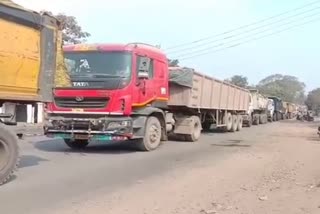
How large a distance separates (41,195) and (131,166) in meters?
3.94

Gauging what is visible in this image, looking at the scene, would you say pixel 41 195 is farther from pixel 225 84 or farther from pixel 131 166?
pixel 225 84

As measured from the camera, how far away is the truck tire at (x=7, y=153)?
9.23 meters

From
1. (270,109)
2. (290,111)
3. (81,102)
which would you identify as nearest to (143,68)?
(81,102)

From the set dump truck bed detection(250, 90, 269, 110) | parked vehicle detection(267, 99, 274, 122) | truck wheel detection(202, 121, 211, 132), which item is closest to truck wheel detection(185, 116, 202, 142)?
truck wheel detection(202, 121, 211, 132)

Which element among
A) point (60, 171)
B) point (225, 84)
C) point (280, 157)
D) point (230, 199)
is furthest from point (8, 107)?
point (225, 84)

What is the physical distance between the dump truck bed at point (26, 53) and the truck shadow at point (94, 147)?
4.94m

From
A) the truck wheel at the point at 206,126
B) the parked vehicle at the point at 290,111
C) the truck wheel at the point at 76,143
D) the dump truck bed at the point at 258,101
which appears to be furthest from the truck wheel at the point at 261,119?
the truck wheel at the point at 76,143

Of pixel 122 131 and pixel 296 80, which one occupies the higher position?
pixel 296 80

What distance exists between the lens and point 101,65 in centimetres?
1449

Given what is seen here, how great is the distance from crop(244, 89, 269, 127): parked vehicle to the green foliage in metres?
79.1

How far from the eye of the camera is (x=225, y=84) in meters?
A: 25.2

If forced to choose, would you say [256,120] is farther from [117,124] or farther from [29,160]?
[29,160]

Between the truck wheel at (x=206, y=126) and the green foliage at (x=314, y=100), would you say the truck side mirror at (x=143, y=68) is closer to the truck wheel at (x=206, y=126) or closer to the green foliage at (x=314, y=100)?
the truck wheel at (x=206, y=126)

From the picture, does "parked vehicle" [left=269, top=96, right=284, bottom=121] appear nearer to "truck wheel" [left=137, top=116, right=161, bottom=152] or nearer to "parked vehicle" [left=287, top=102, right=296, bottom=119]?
"parked vehicle" [left=287, top=102, right=296, bottom=119]
